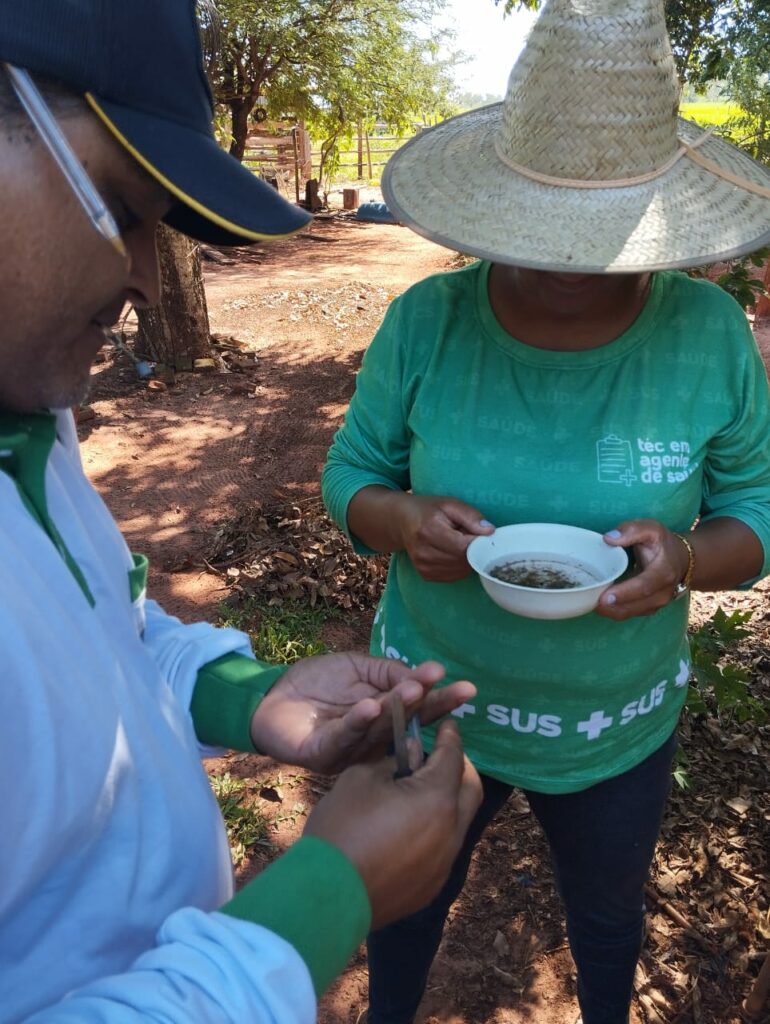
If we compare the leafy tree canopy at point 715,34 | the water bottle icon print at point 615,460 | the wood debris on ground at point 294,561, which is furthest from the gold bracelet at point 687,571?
the leafy tree canopy at point 715,34

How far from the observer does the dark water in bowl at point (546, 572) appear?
1670mm

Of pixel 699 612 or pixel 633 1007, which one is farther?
pixel 699 612

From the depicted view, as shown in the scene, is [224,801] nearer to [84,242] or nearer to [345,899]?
[345,899]

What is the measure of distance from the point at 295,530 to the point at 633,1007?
10.2ft

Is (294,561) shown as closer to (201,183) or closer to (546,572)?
(546,572)

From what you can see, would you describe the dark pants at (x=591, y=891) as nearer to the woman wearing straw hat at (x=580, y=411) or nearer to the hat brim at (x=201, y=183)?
the woman wearing straw hat at (x=580, y=411)

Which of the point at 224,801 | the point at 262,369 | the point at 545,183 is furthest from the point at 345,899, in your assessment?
the point at 262,369

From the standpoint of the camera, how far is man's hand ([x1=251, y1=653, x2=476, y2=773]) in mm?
1434

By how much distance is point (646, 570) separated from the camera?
1615 millimetres

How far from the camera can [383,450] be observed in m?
2.00

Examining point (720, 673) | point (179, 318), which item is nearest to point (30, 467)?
point (720, 673)

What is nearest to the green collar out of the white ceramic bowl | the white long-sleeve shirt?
the white long-sleeve shirt

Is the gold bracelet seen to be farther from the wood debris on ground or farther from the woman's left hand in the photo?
the wood debris on ground

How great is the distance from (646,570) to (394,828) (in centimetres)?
77
